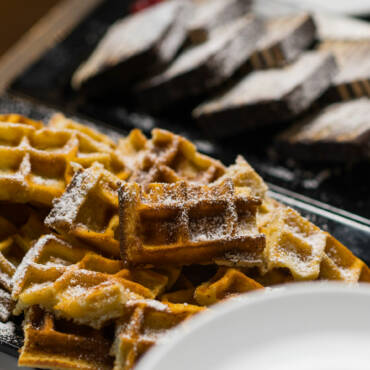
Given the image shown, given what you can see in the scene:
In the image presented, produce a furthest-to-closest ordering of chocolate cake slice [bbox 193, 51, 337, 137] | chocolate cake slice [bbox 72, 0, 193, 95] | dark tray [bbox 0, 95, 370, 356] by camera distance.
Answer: chocolate cake slice [bbox 72, 0, 193, 95] → chocolate cake slice [bbox 193, 51, 337, 137] → dark tray [bbox 0, 95, 370, 356]

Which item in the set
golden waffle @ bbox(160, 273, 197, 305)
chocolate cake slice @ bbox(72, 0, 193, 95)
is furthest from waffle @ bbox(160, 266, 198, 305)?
chocolate cake slice @ bbox(72, 0, 193, 95)

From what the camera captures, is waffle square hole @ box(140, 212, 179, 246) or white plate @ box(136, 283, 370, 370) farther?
waffle square hole @ box(140, 212, 179, 246)

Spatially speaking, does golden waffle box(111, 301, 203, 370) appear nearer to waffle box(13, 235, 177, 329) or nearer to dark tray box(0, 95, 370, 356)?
waffle box(13, 235, 177, 329)

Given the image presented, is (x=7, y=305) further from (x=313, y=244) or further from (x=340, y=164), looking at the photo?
(x=340, y=164)

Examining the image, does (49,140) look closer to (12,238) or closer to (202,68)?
(12,238)

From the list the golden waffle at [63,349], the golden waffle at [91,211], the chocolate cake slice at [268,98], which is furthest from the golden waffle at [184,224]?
the chocolate cake slice at [268,98]
